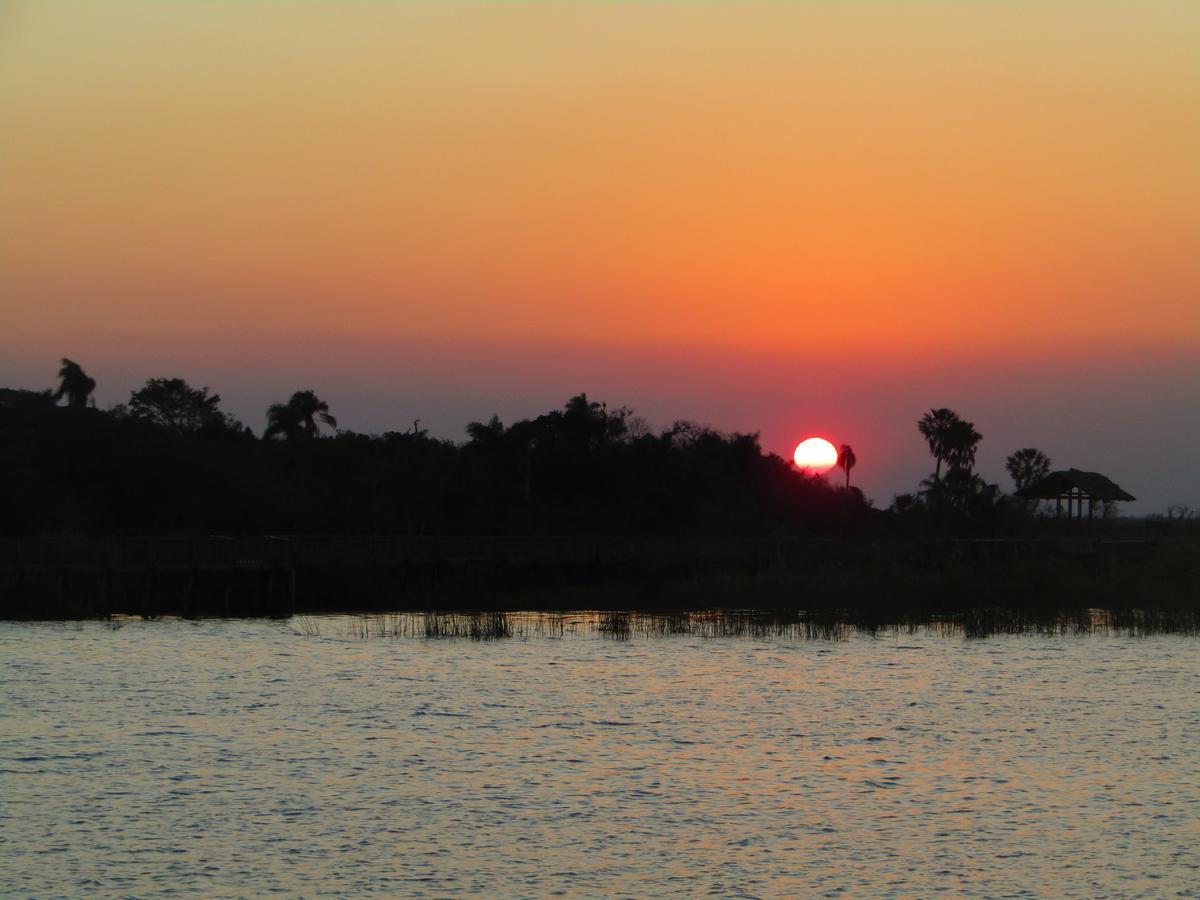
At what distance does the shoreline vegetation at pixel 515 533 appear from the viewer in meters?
52.7

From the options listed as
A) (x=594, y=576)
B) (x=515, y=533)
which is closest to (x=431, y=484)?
(x=515, y=533)

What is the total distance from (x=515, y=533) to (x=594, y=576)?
1181 centimetres

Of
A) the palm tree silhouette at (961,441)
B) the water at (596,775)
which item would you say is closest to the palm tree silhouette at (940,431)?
the palm tree silhouette at (961,441)

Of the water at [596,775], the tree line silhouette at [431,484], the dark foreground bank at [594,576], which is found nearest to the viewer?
the water at [596,775]

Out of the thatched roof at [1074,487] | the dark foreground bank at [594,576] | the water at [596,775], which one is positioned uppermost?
the thatched roof at [1074,487]

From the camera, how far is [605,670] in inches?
1495

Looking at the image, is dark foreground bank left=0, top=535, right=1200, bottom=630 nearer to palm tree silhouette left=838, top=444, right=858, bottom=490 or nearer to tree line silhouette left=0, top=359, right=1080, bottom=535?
tree line silhouette left=0, top=359, right=1080, bottom=535

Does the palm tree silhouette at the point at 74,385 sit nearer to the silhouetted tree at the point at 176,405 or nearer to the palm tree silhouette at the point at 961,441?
the silhouetted tree at the point at 176,405

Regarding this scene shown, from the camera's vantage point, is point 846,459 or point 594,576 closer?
point 594,576

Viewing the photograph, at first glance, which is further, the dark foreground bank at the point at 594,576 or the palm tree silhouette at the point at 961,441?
the palm tree silhouette at the point at 961,441

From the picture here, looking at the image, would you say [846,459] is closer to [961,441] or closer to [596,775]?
[961,441]

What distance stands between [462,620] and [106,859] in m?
33.1

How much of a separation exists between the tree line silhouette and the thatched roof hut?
7.34 ft

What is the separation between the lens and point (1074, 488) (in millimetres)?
84438
